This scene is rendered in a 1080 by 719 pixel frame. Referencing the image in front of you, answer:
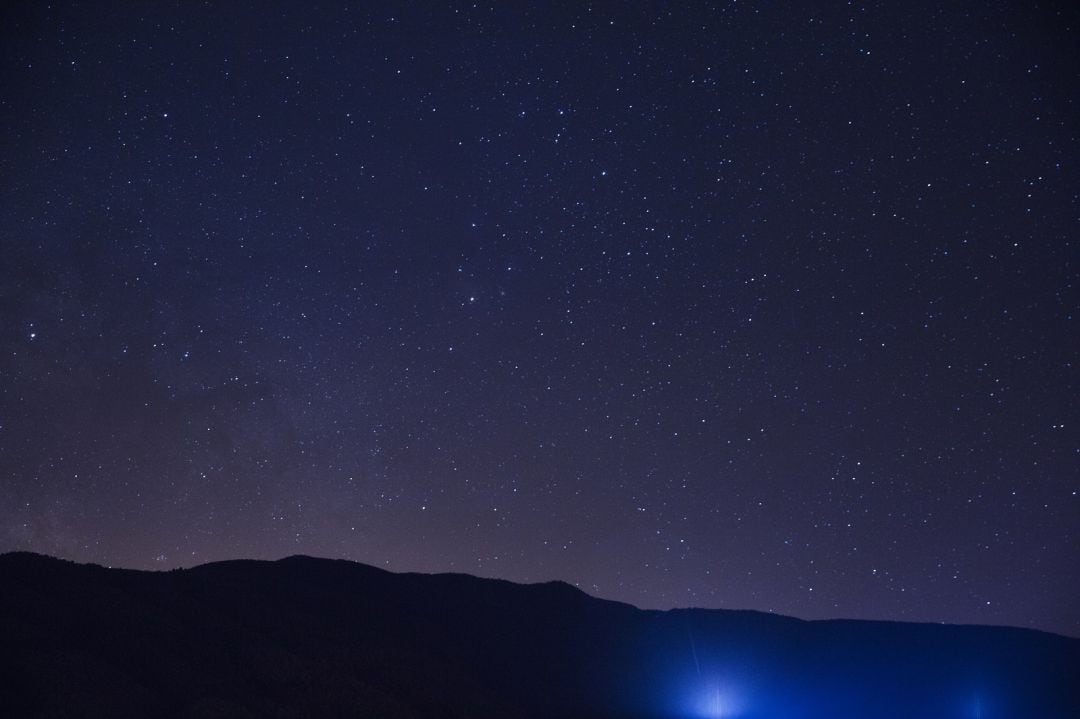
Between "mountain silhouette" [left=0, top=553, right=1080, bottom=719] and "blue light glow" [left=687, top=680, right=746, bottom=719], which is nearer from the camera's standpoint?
"mountain silhouette" [left=0, top=553, right=1080, bottom=719]

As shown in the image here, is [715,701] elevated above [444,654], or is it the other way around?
[444,654]

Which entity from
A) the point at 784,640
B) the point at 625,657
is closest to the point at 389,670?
the point at 625,657

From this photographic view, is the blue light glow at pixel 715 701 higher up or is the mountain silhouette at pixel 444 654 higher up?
the mountain silhouette at pixel 444 654

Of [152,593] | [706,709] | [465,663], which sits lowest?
[706,709]

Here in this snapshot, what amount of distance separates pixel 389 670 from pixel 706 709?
13.6m

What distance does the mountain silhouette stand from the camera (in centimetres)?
1452

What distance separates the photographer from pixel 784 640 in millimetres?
33062

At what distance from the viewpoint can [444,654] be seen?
23812 mm

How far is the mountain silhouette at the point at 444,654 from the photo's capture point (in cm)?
1452

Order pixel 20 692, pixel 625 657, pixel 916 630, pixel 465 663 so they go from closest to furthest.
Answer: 1. pixel 20 692
2. pixel 465 663
3. pixel 625 657
4. pixel 916 630

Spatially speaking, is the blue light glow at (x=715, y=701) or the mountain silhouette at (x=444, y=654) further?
the blue light glow at (x=715, y=701)

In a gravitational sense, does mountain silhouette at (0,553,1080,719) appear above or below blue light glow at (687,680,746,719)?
above

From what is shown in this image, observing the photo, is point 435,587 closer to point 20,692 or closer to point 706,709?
point 706,709

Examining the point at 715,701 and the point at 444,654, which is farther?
the point at 715,701
